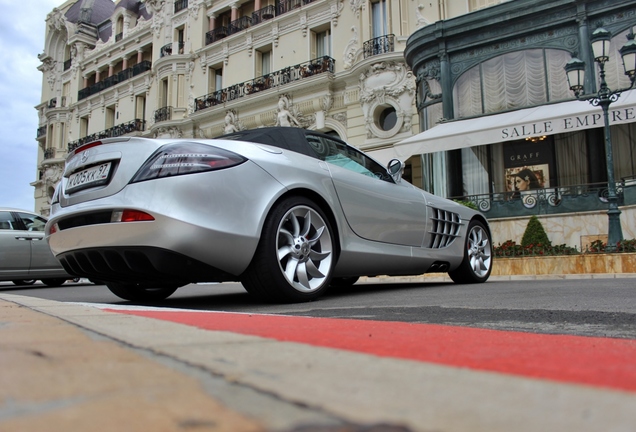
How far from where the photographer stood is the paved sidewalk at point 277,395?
61cm

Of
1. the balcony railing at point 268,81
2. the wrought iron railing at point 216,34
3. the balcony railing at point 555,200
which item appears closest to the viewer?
the balcony railing at point 555,200

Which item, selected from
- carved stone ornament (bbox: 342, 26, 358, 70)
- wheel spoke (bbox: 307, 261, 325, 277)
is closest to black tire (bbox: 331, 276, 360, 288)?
wheel spoke (bbox: 307, 261, 325, 277)

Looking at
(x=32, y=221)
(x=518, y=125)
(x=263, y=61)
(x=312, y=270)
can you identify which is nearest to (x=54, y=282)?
(x=32, y=221)

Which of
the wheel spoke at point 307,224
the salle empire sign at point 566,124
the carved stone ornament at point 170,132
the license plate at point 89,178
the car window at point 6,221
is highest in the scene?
the carved stone ornament at point 170,132

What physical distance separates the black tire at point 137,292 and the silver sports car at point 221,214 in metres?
0.69

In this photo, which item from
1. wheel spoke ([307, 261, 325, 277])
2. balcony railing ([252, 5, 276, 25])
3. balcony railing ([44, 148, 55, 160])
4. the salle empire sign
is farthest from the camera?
balcony railing ([44, 148, 55, 160])

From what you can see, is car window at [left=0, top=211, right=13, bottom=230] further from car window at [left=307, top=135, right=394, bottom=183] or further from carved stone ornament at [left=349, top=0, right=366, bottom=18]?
carved stone ornament at [left=349, top=0, right=366, bottom=18]

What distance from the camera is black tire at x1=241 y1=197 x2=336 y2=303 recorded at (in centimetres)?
344

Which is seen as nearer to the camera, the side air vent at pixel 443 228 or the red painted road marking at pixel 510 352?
the red painted road marking at pixel 510 352

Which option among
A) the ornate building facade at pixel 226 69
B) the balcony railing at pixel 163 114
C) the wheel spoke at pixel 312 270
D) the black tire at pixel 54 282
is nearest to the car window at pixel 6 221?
the black tire at pixel 54 282

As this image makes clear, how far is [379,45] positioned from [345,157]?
586 inches

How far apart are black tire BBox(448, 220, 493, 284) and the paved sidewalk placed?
510cm

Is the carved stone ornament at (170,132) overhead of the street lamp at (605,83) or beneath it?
overhead

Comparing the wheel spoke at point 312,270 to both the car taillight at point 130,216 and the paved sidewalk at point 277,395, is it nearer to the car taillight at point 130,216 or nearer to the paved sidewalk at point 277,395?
the car taillight at point 130,216
